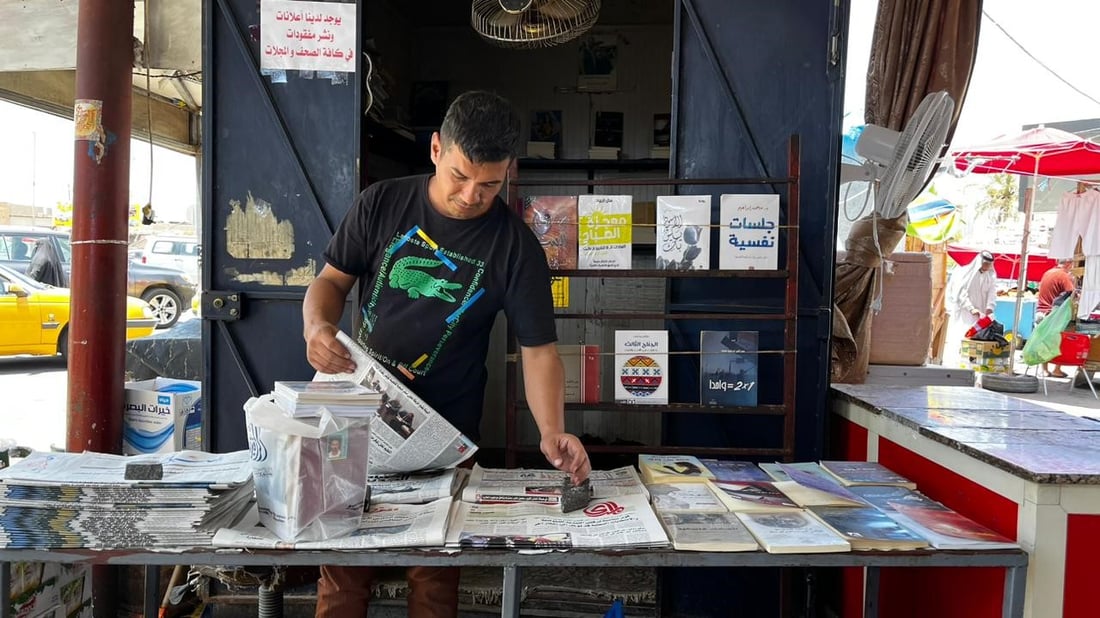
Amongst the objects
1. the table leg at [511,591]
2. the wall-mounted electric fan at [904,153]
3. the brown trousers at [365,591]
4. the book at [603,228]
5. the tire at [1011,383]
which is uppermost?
the wall-mounted electric fan at [904,153]

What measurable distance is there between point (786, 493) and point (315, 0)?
2.55 m

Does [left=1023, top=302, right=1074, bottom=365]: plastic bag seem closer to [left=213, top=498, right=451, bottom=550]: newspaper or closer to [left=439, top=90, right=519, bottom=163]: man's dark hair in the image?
[left=439, top=90, right=519, bottom=163]: man's dark hair

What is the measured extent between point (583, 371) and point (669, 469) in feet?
2.10

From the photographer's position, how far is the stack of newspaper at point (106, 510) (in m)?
1.45

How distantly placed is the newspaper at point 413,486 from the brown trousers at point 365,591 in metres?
0.21

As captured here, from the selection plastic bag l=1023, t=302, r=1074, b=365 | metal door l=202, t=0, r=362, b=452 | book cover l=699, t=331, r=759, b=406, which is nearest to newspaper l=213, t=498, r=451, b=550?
book cover l=699, t=331, r=759, b=406

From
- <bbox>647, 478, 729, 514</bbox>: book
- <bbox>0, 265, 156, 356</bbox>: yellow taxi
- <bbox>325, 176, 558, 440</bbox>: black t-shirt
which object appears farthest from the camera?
<bbox>0, 265, 156, 356</bbox>: yellow taxi

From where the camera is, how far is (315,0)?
282 cm

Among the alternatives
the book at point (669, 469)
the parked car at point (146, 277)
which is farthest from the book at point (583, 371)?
the parked car at point (146, 277)

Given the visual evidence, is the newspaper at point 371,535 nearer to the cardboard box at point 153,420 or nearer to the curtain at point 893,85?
the cardboard box at point 153,420

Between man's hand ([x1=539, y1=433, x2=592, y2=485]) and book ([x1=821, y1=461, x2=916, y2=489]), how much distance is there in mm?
855

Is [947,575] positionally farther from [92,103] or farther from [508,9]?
[92,103]

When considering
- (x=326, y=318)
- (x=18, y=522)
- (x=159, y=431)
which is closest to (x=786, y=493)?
(x=326, y=318)

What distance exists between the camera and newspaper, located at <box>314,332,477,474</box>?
1699mm
